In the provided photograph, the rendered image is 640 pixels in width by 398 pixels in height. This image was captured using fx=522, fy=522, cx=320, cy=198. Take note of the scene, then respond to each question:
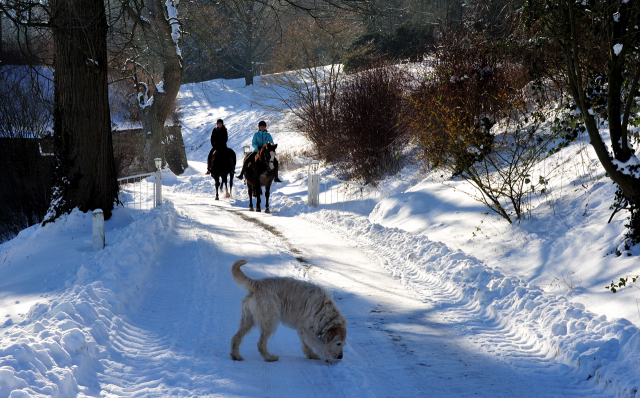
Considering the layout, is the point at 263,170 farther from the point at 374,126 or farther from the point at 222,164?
the point at 222,164

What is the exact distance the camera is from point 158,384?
15.2 feet

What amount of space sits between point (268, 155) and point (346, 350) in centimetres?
1164

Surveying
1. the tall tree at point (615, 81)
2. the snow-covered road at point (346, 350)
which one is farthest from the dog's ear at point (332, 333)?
the tall tree at point (615, 81)

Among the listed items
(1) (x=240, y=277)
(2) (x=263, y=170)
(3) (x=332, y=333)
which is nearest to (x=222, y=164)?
(2) (x=263, y=170)

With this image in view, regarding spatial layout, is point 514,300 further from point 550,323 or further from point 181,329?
point 181,329

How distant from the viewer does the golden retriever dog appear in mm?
5043

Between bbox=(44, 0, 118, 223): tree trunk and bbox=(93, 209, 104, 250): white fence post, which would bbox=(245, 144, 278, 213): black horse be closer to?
bbox=(44, 0, 118, 223): tree trunk

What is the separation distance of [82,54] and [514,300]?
9.86 meters

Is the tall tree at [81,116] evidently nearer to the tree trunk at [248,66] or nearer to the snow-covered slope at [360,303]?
the snow-covered slope at [360,303]

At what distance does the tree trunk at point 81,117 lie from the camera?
11188mm

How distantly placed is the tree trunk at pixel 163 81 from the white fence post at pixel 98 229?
15.8 metres

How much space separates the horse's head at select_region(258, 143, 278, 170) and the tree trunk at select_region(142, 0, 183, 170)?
9.88 metres

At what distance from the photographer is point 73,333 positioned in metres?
5.00

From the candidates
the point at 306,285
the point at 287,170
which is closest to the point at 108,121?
the point at 306,285
